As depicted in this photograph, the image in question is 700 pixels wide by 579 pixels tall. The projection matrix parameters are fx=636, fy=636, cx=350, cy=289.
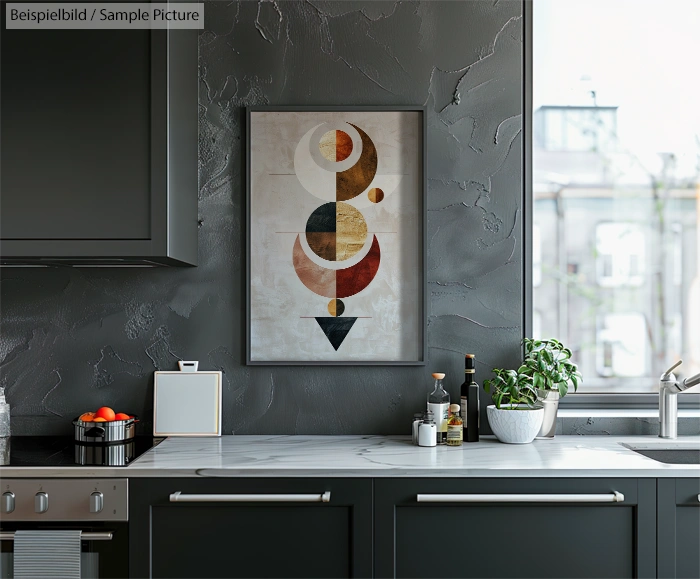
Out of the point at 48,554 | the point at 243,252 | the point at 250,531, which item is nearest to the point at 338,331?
the point at 243,252

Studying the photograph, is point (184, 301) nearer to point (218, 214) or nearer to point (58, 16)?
point (218, 214)

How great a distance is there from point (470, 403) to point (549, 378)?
0.92ft

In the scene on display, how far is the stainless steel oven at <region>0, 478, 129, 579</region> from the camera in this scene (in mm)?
1766

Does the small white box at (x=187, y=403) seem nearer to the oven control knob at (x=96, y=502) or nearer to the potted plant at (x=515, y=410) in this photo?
the oven control knob at (x=96, y=502)

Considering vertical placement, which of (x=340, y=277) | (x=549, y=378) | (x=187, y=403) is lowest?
(x=187, y=403)

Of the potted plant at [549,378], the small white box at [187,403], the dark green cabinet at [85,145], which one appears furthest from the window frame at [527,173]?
the dark green cabinet at [85,145]

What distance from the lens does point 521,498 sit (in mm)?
1764

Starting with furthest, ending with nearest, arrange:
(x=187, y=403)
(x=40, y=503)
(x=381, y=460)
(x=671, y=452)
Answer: (x=187, y=403) → (x=671, y=452) → (x=381, y=460) → (x=40, y=503)

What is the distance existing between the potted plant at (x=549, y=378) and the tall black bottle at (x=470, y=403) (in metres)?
0.17

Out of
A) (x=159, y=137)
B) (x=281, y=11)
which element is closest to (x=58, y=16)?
(x=159, y=137)

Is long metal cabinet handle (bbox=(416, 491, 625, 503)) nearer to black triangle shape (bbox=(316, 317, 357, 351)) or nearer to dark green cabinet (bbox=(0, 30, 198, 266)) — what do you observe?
black triangle shape (bbox=(316, 317, 357, 351))

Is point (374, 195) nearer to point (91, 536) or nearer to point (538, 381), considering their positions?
point (538, 381)

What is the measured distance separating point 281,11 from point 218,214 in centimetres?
77

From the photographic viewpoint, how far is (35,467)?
1797 millimetres
